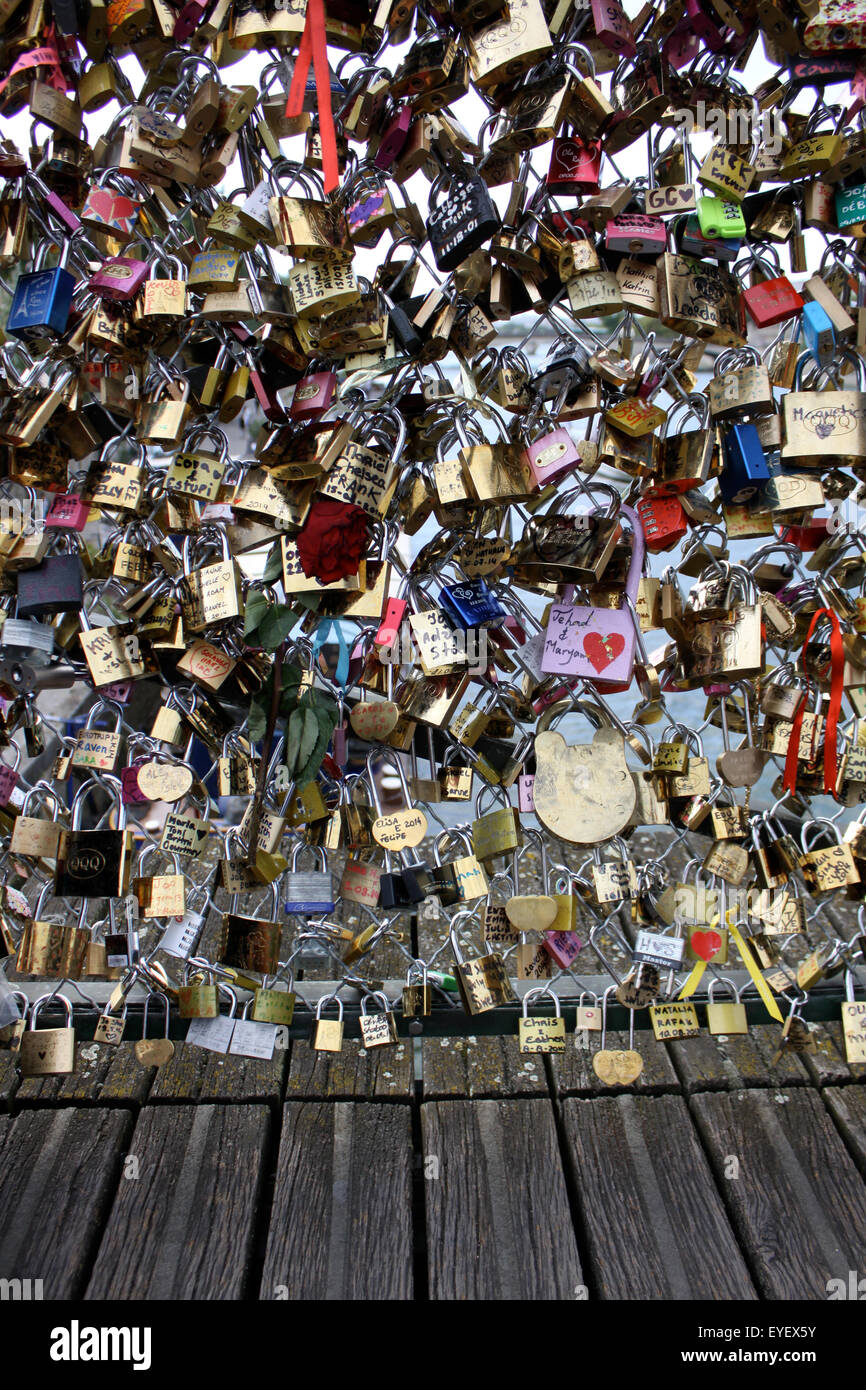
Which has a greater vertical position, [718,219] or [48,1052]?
[718,219]

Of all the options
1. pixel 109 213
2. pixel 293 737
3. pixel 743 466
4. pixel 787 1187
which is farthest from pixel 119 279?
pixel 787 1187

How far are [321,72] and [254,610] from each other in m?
0.75

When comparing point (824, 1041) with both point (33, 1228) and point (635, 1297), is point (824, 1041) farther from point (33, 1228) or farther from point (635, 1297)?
point (33, 1228)

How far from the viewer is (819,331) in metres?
1.56

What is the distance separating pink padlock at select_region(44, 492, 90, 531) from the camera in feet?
5.33

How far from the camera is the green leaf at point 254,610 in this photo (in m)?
1.63

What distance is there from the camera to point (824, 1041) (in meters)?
1.97

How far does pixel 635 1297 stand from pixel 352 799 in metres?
0.86

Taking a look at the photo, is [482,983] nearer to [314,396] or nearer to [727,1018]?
[727,1018]

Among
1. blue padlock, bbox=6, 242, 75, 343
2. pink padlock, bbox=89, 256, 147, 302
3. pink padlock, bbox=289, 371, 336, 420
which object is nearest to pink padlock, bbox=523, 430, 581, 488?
pink padlock, bbox=289, 371, 336, 420

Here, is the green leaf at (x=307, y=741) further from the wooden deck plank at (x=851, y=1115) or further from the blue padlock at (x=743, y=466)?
the wooden deck plank at (x=851, y=1115)

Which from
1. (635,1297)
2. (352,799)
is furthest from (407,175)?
(635,1297)

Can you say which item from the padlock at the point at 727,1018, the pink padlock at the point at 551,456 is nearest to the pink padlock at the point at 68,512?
the pink padlock at the point at 551,456

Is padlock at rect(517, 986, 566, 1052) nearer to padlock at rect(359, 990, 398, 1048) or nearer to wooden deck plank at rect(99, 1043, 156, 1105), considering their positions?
padlock at rect(359, 990, 398, 1048)
